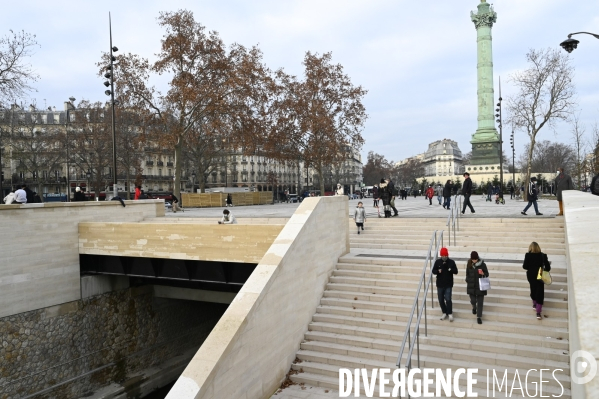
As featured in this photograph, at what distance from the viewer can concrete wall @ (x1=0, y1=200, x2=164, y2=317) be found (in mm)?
12711

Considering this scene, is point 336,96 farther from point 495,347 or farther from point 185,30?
point 495,347

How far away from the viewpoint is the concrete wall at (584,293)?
311 centimetres

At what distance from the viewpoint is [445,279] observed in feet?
27.4

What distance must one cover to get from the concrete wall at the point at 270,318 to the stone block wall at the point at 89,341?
891 cm

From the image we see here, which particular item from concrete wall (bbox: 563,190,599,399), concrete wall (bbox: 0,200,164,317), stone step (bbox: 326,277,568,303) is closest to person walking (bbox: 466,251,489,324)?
stone step (bbox: 326,277,568,303)

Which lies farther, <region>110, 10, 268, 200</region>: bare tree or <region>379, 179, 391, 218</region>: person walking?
<region>110, 10, 268, 200</region>: bare tree

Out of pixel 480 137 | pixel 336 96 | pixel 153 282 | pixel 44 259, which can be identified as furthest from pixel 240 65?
pixel 480 137

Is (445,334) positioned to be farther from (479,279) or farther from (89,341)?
(89,341)

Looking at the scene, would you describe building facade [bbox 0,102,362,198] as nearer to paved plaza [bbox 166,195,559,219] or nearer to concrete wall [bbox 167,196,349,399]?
paved plaza [bbox 166,195,559,219]

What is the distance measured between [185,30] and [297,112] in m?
10.4

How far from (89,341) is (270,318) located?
9536 millimetres

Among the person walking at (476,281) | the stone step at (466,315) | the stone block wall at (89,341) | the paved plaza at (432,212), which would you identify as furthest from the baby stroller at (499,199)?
the person walking at (476,281)

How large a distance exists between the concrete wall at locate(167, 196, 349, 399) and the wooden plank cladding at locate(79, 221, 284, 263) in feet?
5.02

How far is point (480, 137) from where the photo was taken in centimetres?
5062
